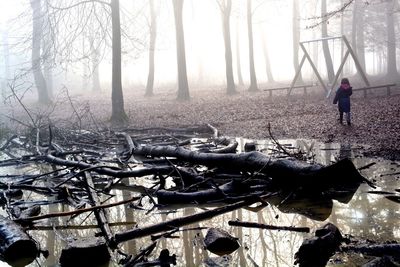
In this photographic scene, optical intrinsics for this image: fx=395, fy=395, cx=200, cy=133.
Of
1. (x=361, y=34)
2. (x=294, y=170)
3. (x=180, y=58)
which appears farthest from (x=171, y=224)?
(x=361, y=34)

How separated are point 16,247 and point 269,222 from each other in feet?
9.67

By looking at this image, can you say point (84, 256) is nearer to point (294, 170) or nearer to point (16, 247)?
point (16, 247)

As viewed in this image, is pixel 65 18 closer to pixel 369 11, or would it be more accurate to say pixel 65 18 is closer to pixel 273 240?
pixel 273 240

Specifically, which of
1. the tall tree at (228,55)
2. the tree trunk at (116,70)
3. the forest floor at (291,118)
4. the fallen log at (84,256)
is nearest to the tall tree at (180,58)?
the forest floor at (291,118)

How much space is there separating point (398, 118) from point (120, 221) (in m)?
9.67

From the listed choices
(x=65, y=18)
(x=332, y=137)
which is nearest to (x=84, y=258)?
(x=332, y=137)

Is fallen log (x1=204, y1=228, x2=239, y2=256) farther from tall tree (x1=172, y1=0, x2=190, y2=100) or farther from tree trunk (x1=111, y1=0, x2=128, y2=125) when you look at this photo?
tall tree (x1=172, y1=0, x2=190, y2=100)

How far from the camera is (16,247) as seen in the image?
4.30 m

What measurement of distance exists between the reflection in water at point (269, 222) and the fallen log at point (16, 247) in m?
0.18

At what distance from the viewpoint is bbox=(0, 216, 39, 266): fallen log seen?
4.23 meters

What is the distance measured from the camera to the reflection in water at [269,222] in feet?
13.5

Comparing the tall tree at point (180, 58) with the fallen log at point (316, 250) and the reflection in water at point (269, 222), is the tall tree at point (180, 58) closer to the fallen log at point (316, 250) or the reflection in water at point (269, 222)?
the reflection in water at point (269, 222)

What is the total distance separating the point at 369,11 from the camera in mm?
38750

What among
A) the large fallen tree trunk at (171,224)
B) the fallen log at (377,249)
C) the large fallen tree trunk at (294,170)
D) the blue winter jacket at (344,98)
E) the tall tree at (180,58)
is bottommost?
the fallen log at (377,249)
